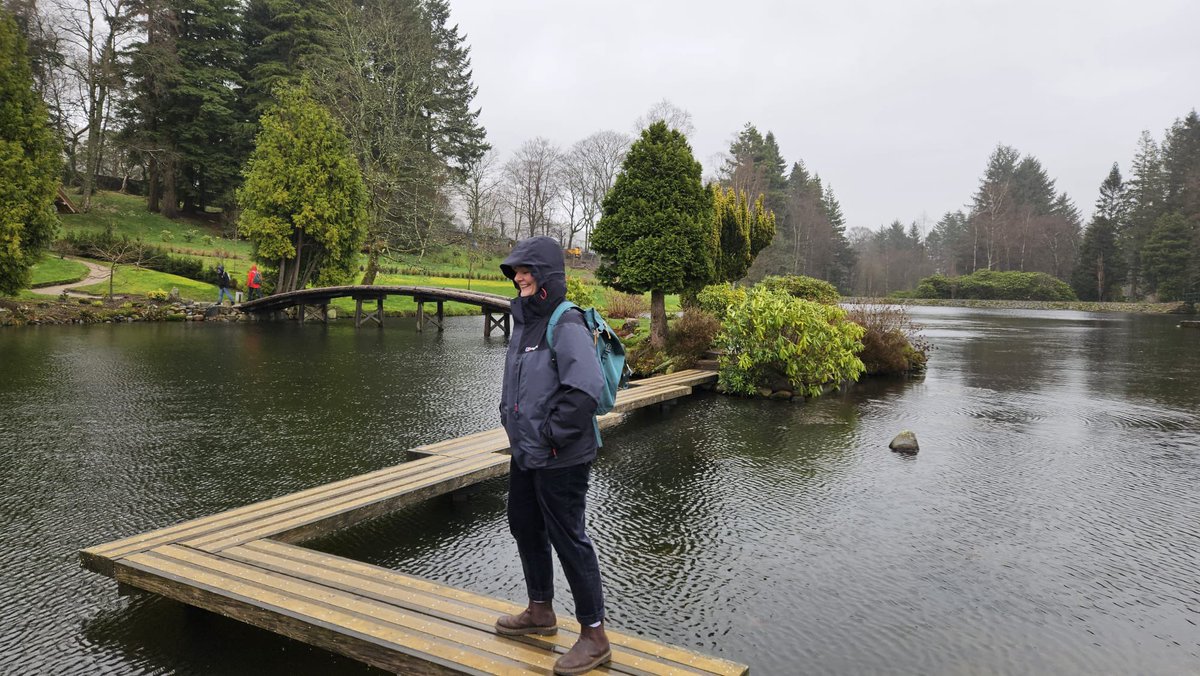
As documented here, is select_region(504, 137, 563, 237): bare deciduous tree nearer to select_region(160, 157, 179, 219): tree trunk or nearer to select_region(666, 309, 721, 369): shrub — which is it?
select_region(160, 157, 179, 219): tree trunk

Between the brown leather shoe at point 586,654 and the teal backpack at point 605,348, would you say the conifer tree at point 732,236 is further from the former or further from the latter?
the brown leather shoe at point 586,654

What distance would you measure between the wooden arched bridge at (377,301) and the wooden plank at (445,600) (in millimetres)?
16397

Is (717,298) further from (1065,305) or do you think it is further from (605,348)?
(1065,305)

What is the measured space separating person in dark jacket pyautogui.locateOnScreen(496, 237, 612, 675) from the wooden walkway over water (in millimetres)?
152

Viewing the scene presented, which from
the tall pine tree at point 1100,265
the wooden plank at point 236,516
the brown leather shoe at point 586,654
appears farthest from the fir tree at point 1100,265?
the brown leather shoe at point 586,654

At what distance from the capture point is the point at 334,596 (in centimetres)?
354

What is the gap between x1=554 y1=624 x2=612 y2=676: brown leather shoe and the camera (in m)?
2.82

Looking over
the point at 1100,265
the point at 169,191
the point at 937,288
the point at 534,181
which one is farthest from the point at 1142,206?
the point at 169,191

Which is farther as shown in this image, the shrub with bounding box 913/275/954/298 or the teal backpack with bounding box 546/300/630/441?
the shrub with bounding box 913/275/954/298

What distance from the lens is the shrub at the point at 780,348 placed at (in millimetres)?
11938

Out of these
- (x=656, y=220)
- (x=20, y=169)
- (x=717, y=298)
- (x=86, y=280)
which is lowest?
(x=717, y=298)

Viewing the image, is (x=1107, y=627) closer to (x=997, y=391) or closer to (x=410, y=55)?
(x=997, y=391)

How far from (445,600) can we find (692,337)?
11355mm

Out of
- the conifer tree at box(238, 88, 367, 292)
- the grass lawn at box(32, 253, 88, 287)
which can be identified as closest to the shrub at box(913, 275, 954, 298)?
the conifer tree at box(238, 88, 367, 292)
